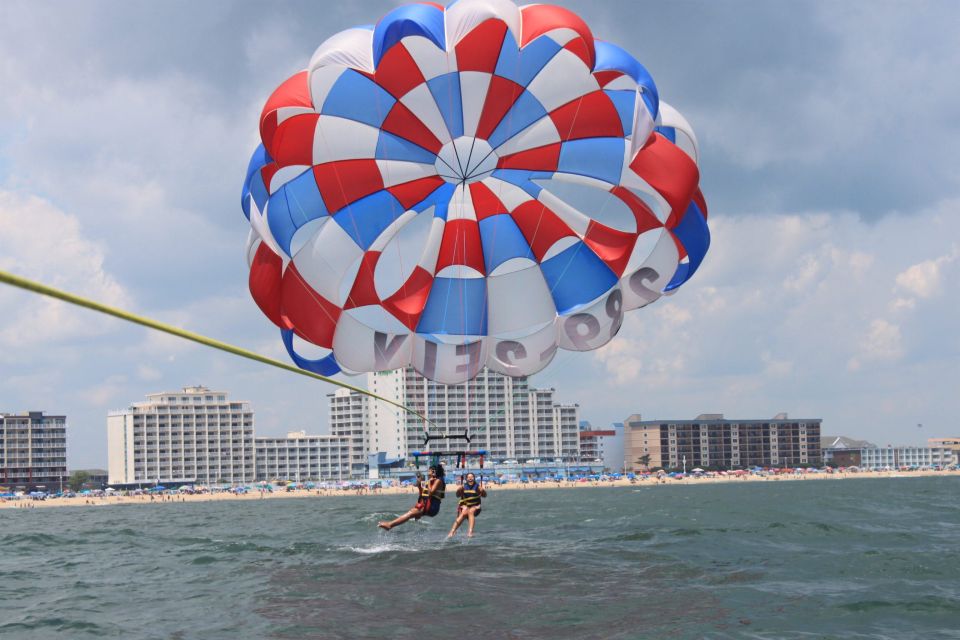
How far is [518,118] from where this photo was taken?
15.3 meters

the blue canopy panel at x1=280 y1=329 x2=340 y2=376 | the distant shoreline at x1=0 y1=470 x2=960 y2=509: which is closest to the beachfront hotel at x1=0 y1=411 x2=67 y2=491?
the distant shoreline at x1=0 y1=470 x2=960 y2=509

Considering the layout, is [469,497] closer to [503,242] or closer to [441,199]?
[503,242]

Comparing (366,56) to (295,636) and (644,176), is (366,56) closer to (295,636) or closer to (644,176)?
(644,176)

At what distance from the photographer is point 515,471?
11619 cm

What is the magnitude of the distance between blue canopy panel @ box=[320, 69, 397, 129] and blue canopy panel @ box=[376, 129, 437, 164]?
13.9 inches

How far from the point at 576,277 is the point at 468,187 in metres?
2.54

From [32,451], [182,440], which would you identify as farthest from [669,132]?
[32,451]

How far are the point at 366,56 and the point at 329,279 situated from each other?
3754mm

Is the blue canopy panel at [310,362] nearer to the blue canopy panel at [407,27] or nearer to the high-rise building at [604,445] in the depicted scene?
the blue canopy panel at [407,27]

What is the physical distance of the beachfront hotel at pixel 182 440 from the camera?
11294 cm

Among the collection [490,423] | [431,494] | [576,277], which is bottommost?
[490,423]

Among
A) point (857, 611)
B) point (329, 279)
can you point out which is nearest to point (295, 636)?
point (857, 611)

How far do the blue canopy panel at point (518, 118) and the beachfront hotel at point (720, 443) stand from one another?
13035cm

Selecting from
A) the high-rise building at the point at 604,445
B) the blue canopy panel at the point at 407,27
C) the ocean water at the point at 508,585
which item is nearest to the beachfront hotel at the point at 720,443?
the high-rise building at the point at 604,445
